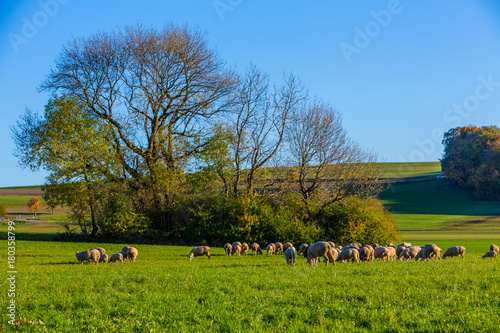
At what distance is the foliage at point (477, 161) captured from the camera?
8825 centimetres

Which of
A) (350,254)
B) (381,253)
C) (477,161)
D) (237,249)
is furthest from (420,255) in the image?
(477,161)

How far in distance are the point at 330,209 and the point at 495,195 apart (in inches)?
2386

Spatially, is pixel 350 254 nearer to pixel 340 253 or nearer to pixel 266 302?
pixel 340 253

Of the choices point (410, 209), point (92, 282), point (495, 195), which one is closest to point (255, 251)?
point (92, 282)

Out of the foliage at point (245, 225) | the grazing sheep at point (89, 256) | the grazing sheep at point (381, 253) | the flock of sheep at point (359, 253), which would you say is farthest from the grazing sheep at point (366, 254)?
the foliage at point (245, 225)

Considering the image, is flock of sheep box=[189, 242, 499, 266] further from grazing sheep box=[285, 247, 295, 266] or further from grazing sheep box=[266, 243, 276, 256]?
grazing sheep box=[266, 243, 276, 256]

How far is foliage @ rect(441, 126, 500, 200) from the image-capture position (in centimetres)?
8825

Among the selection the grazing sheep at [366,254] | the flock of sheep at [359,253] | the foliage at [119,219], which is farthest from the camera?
the foliage at [119,219]

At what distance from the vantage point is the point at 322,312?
9352mm

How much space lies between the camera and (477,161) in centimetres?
9206

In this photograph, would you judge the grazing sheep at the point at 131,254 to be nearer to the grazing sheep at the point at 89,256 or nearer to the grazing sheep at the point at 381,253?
the grazing sheep at the point at 89,256

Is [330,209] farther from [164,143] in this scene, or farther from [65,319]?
[65,319]

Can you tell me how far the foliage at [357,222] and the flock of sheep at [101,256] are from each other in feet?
73.7

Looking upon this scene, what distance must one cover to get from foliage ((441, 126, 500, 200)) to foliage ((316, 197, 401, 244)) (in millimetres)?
55387
